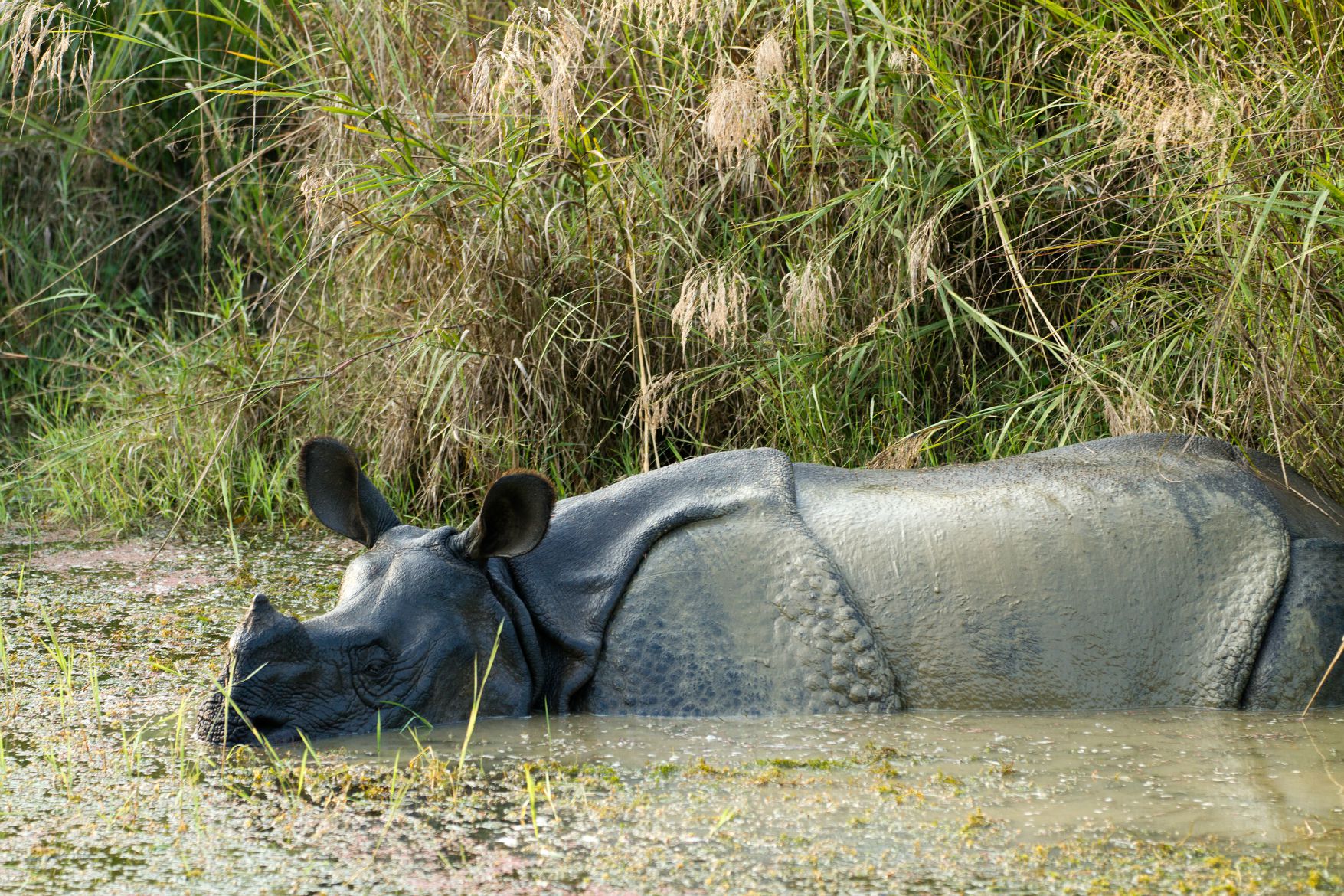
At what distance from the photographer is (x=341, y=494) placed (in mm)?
3479

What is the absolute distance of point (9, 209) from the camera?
7426 mm

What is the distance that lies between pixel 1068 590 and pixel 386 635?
1448mm

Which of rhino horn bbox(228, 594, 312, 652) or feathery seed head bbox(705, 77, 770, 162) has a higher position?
feathery seed head bbox(705, 77, 770, 162)

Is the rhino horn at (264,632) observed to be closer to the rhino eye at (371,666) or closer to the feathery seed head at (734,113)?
the rhino eye at (371,666)

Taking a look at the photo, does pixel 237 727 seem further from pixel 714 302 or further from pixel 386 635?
pixel 714 302

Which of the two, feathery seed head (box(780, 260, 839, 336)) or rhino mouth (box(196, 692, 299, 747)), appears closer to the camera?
rhino mouth (box(196, 692, 299, 747))

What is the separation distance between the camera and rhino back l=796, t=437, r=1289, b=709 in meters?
3.33

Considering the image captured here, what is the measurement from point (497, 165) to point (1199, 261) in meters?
2.18

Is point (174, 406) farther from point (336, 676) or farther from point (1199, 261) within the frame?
point (1199, 261)

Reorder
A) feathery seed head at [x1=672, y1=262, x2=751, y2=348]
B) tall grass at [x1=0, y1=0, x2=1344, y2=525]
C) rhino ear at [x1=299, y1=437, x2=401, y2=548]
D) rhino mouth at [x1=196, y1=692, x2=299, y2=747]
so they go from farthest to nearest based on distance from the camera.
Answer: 1. feathery seed head at [x1=672, y1=262, x2=751, y2=348]
2. tall grass at [x1=0, y1=0, x2=1344, y2=525]
3. rhino ear at [x1=299, y1=437, x2=401, y2=548]
4. rhino mouth at [x1=196, y1=692, x2=299, y2=747]

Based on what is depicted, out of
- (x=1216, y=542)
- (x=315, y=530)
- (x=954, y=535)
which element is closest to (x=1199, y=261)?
(x=1216, y=542)

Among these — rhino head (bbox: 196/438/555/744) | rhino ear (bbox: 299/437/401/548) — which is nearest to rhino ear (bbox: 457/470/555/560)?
rhino head (bbox: 196/438/555/744)

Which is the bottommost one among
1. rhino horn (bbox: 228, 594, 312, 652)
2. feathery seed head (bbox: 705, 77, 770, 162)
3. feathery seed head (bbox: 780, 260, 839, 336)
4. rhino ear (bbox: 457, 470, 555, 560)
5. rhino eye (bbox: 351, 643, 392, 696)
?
rhino eye (bbox: 351, 643, 392, 696)

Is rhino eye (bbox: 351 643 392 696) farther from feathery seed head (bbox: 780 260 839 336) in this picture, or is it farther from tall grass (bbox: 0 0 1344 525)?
feathery seed head (bbox: 780 260 839 336)
